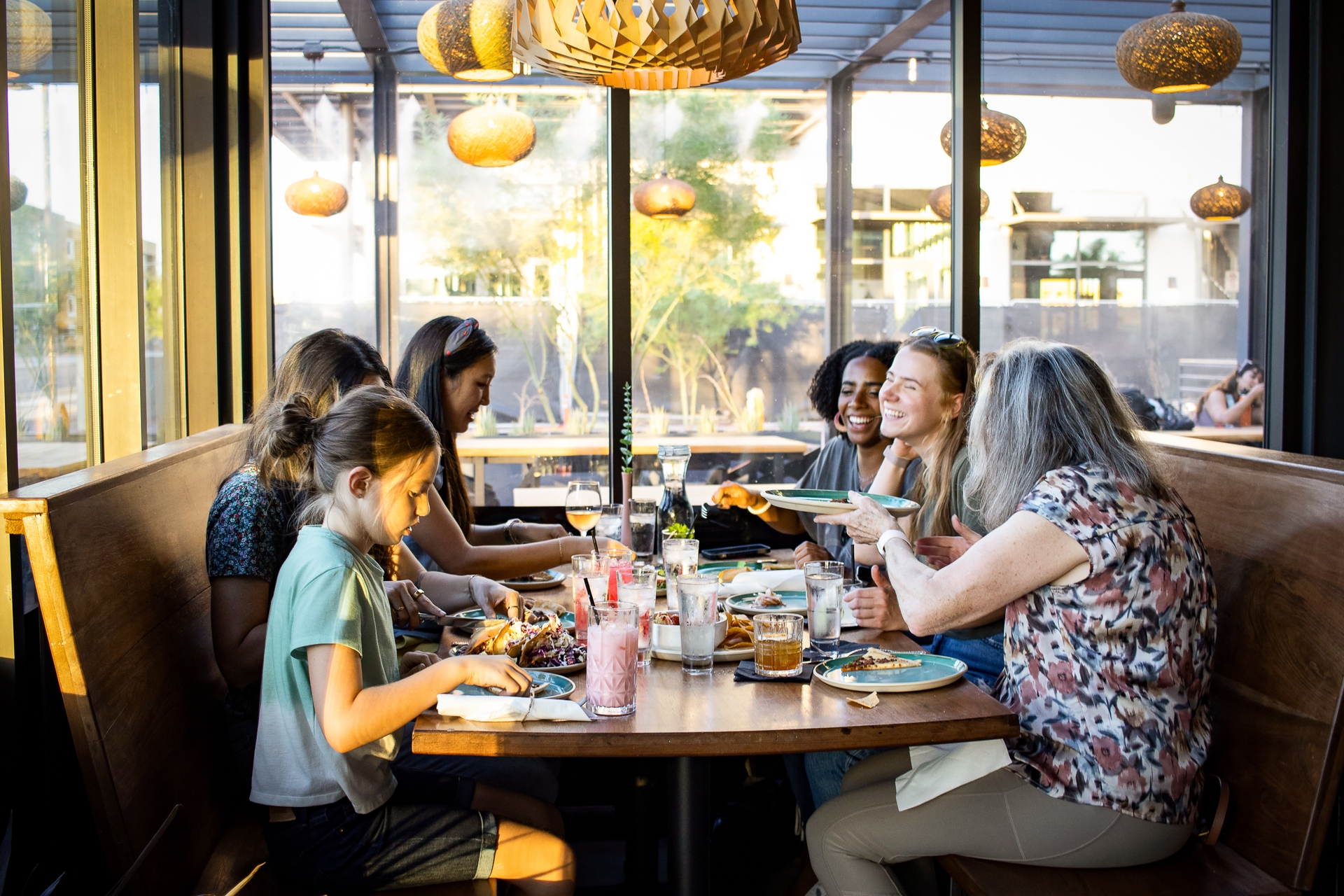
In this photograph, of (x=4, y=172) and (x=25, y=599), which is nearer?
(x=4, y=172)

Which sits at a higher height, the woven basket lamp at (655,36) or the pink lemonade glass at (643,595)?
the woven basket lamp at (655,36)

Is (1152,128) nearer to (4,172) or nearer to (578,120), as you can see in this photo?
(578,120)

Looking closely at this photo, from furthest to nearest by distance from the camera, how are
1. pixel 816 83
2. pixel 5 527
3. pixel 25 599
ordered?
pixel 816 83 → pixel 25 599 → pixel 5 527

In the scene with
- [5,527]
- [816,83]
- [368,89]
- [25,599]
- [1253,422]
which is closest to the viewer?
[5,527]

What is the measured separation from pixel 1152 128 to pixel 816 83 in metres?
1.72

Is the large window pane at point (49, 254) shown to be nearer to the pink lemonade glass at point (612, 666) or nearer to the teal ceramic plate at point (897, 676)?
the pink lemonade glass at point (612, 666)

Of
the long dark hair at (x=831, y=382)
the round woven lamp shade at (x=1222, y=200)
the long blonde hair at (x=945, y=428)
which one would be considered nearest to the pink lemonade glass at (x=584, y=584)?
the long blonde hair at (x=945, y=428)

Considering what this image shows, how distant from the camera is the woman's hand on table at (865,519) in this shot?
1.93 m

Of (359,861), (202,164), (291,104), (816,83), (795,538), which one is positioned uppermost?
(816,83)

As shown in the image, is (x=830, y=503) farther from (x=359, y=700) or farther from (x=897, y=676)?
(x=359, y=700)

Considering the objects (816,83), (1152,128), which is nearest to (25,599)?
(816,83)

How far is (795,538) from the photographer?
292 cm

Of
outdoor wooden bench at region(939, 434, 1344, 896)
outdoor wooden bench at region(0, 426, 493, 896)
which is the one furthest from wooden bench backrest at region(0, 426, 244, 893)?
outdoor wooden bench at region(939, 434, 1344, 896)

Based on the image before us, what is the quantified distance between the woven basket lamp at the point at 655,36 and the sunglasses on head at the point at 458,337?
908 millimetres
